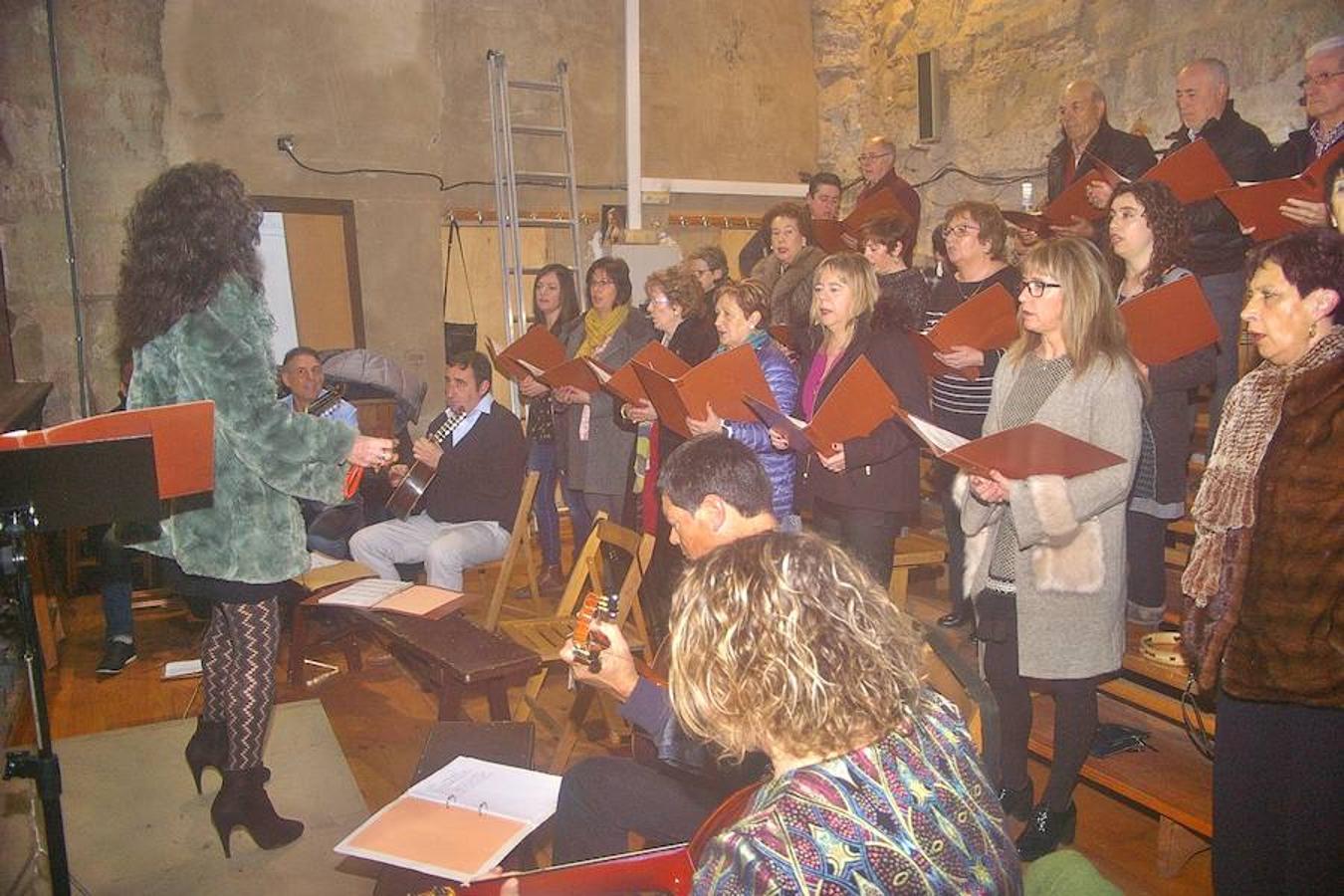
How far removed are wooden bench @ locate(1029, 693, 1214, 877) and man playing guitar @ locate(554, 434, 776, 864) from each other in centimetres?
149

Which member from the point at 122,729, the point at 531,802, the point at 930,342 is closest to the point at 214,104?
the point at 122,729

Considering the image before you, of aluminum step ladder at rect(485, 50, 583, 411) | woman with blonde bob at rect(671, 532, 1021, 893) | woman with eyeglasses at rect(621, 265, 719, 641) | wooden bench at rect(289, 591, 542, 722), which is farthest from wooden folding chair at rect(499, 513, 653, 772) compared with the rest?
aluminum step ladder at rect(485, 50, 583, 411)

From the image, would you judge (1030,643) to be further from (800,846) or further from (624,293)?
(624,293)

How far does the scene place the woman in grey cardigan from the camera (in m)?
2.58

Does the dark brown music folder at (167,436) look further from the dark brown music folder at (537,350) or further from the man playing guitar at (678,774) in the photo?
the dark brown music folder at (537,350)

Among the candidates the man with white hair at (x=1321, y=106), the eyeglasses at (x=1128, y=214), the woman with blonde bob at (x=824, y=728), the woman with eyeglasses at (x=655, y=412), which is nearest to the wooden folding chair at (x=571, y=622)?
the woman with eyeglasses at (x=655, y=412)

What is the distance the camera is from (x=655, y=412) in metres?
4.06

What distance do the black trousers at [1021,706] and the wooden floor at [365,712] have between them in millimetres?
225

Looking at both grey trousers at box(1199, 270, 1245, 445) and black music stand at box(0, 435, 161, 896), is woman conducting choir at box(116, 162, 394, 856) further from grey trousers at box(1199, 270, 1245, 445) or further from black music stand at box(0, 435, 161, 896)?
grey trousers at box(1199, 270, 1245, 445)

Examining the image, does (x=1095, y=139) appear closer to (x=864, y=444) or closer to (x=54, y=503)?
(x=864, y=444)

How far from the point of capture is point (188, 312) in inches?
98.9

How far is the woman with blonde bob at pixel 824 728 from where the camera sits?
3.59ft

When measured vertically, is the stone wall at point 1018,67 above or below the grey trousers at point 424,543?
above

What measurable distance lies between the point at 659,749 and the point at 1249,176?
3452mm
